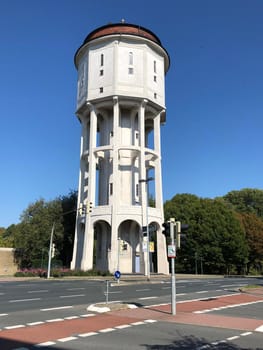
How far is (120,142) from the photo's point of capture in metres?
46.2

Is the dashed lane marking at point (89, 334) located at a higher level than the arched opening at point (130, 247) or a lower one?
lower

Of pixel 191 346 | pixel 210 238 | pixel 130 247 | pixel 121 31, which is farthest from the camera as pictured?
pixel 210 238

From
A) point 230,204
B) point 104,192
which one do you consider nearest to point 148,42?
point 104,192

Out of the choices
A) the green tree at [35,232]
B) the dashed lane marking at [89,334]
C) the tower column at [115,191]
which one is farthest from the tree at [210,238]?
the dashed lane marking at [89,334]

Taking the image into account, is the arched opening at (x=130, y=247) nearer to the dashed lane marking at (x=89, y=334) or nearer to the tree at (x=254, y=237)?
the tree at (x=254, y=237)

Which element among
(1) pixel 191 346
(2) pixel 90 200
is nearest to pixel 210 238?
(2) pixel 90 200

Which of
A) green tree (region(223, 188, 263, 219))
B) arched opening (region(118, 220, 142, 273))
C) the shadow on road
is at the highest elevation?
green tree (region(223, 188, 263, 219))

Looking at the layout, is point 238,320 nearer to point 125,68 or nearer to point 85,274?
point 85,274

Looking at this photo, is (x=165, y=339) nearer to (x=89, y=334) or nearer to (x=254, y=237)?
(x=89, y=334)

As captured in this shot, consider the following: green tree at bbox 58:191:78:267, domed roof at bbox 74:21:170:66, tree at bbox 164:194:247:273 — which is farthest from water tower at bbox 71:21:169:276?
tree at bbox 164:194:247:273

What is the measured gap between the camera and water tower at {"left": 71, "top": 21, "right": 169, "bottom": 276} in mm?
42406

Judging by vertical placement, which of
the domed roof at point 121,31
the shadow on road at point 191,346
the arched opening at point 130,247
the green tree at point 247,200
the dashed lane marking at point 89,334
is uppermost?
the domed roof at point 121,31

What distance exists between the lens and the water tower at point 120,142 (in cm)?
4241

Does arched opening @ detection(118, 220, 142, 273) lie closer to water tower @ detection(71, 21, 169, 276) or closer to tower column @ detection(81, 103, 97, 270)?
water tower @ detection(71, 21, 169, 276)
